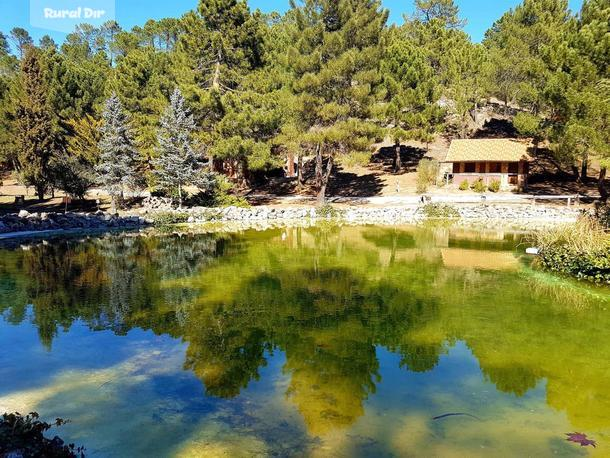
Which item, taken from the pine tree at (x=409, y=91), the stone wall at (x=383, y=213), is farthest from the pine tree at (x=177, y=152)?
the pine tree at (x=409, y=91)

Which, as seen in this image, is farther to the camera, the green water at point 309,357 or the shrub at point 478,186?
the shrub at point 478,186

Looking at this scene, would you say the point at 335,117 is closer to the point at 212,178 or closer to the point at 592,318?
the point at 212,178

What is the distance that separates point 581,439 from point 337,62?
30390 millimetres

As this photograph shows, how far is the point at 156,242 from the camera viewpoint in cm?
2562

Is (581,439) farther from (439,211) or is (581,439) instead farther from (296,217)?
(296,217)

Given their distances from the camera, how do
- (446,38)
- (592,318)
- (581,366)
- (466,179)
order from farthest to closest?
(446,38) → (466,179) → (592,318) → (581,366)

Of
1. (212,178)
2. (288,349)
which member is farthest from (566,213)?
(288,349)

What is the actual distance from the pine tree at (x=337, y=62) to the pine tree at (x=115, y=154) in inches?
510

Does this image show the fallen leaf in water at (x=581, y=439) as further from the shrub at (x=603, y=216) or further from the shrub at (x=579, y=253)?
the shrub at (x=603, y=216)

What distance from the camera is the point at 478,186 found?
42.9m

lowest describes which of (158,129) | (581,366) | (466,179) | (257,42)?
(581,366)

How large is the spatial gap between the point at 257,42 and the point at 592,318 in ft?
108

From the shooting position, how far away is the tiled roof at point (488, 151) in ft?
141

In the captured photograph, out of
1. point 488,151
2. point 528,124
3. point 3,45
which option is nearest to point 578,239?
point 528,124
